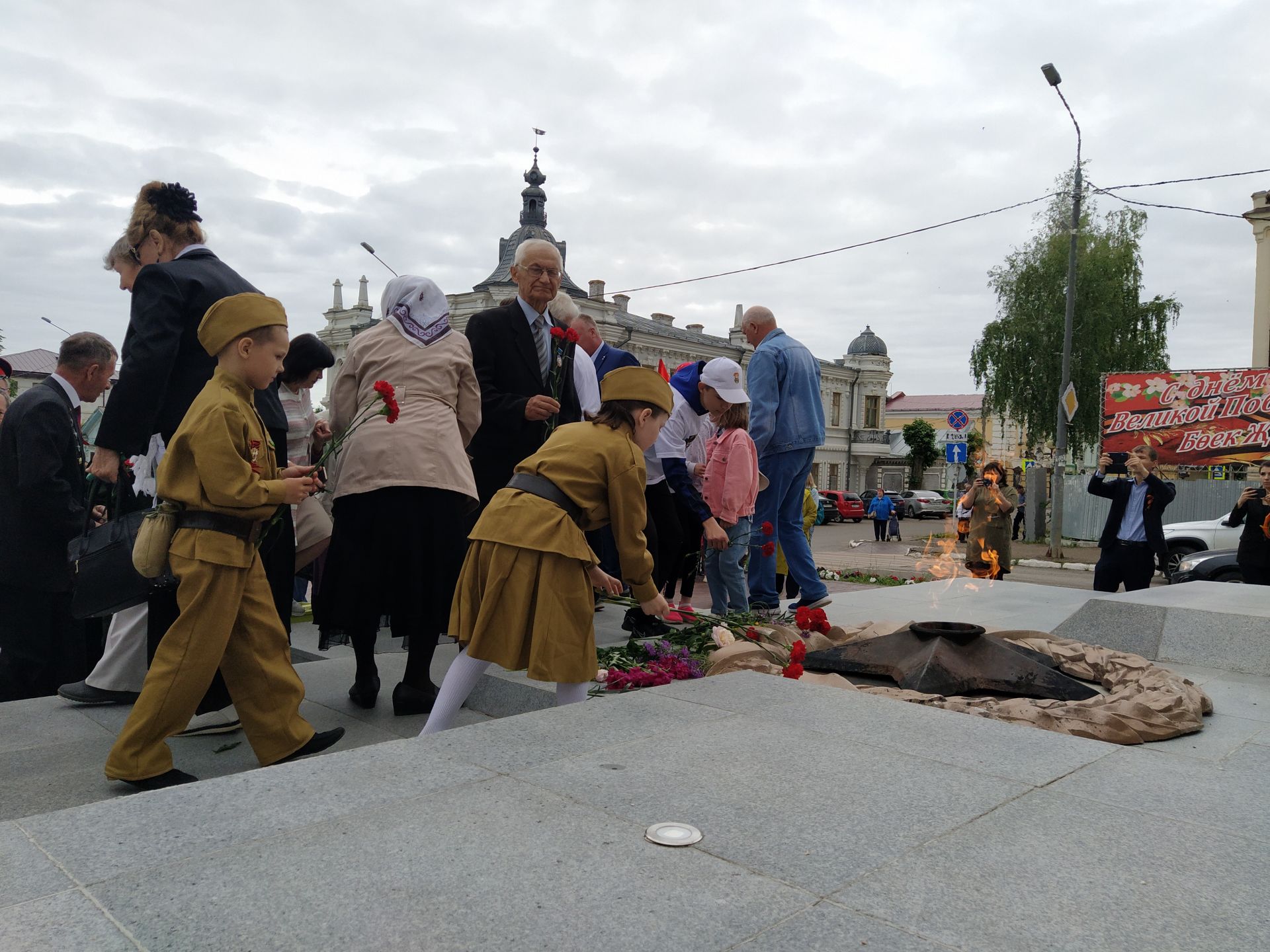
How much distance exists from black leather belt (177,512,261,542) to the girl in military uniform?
2.51ft

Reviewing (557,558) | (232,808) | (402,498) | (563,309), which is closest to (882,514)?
(563,309)

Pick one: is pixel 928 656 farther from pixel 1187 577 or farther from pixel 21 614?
pixel 1187 577

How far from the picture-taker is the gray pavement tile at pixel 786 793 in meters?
1.98

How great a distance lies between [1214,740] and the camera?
3607 millimetres

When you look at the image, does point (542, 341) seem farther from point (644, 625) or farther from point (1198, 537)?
point (1198, 537)

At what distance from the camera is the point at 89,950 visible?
1495 mm

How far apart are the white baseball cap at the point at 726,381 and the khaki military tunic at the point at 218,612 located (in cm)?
307

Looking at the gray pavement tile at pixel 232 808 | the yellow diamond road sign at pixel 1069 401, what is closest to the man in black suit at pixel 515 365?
the gray pavement tile at pixel 232 808

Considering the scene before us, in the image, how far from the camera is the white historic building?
4706cm

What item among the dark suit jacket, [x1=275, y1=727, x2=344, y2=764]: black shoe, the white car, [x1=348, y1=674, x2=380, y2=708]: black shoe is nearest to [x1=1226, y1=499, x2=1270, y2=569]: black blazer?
the dark suit jacket

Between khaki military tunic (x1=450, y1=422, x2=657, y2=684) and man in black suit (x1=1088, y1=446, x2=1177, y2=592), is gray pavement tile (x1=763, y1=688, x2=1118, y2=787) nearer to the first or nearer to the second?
khaki military tunic (x1=450, y1=422, x2=657, y2=684)

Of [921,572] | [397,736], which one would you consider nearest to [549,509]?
[397,736]

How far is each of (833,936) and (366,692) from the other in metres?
3.05

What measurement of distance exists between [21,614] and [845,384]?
63.2 m
